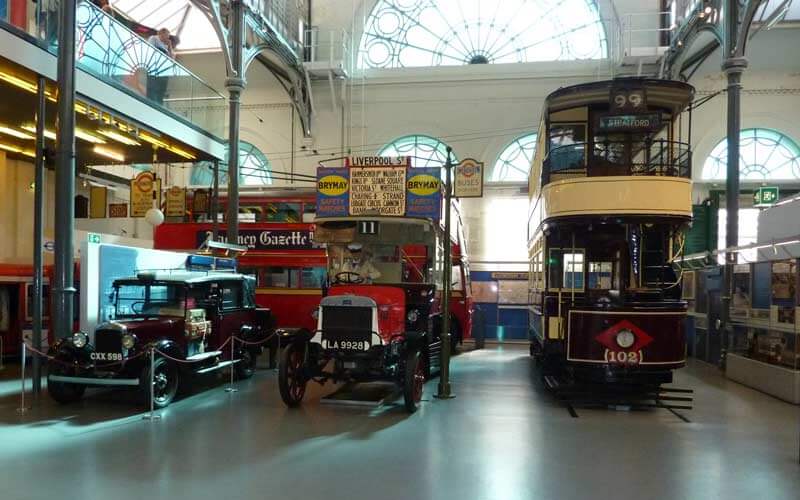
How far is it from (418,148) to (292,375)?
44.6 feet

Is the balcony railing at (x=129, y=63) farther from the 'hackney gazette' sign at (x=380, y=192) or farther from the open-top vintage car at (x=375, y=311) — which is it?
the open-top vintage car at (x=375, y=311)

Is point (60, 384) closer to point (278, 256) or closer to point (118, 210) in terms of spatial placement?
point (278, 256)

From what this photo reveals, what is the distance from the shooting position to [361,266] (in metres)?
9.55

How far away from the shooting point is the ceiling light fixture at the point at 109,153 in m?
13.9

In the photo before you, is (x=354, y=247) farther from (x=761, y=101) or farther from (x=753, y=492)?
(x=761, y=101)

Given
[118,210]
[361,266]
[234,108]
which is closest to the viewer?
[361,266]

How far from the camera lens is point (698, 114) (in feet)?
61.8

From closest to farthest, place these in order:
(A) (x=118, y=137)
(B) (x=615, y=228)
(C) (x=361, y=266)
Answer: (B) (x=615, y=228)
(C) (x=361, y=266)
(A) (x=118, y=137)

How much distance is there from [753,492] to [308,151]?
17754 mm

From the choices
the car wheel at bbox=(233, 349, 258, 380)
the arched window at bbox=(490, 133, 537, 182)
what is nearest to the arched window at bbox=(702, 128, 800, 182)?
the arched window at bbox=(490, 133, 537, 182)

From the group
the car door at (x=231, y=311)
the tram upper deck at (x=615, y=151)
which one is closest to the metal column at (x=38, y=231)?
the car door at (x=231, y=311)

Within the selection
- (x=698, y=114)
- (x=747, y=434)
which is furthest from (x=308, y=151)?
(x=747, y=434)

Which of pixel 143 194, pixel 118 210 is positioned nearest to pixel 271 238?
pixel 143 194

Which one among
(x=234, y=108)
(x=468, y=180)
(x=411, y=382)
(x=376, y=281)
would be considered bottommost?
(x=411, y=382)
